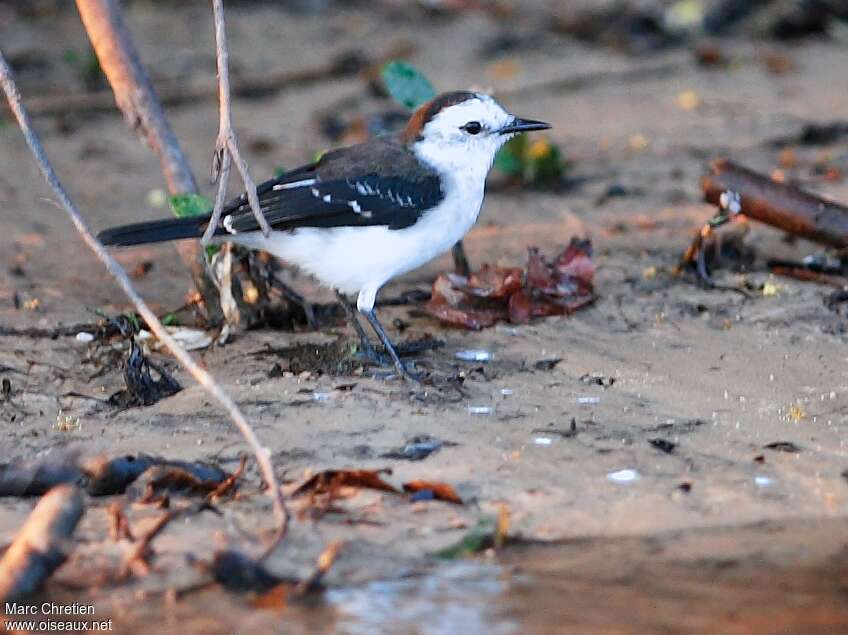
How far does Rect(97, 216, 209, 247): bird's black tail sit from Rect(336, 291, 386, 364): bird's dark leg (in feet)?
2.54

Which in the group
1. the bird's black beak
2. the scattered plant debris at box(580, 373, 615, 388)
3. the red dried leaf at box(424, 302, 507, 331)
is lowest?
the scattered plant debris at box(580, 373, 615, 388)

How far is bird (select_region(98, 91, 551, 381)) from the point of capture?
5.47 meters

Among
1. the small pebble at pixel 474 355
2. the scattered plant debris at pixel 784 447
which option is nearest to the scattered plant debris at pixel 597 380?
the small pebble at pixel 474 355

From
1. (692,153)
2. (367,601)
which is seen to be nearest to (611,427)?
(367,601)

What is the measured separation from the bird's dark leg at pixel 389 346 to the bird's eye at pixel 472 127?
85 centimetres

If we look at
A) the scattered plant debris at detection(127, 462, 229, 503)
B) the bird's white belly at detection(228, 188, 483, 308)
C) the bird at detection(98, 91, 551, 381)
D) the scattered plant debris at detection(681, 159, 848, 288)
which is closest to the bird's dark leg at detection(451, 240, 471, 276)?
the bird at detection(98, 91, 551, 381)

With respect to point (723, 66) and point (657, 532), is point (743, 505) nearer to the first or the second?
point (657, 532)

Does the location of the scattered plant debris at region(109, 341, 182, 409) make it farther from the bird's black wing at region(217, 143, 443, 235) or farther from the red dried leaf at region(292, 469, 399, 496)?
the red dried leaf at region(292, 469, 399, 496)

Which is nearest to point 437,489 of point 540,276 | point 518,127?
point 540,276

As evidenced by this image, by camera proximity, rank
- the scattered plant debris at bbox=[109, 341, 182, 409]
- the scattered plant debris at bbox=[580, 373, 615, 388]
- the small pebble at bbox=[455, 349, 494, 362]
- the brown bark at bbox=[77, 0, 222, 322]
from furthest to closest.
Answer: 1. the brown bark at bbox=[77, 0, 222, 322]
2. the small pebble at bbox=[455, 349, 494, 362]
3. the scattered plant debris at bbox=[580, 373, 615, 388]
4. the scattered plant debris at bbox=[109, 341, 182, 409]

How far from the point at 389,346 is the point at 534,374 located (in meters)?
0.57

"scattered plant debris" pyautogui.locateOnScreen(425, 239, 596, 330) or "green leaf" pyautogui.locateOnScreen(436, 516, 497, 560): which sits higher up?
"scattered plant debris" pyautogui.locateOnScreen(425, 239, 596, 330)

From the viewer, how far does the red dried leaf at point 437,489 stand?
14.3 ft

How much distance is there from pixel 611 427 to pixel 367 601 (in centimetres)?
135
